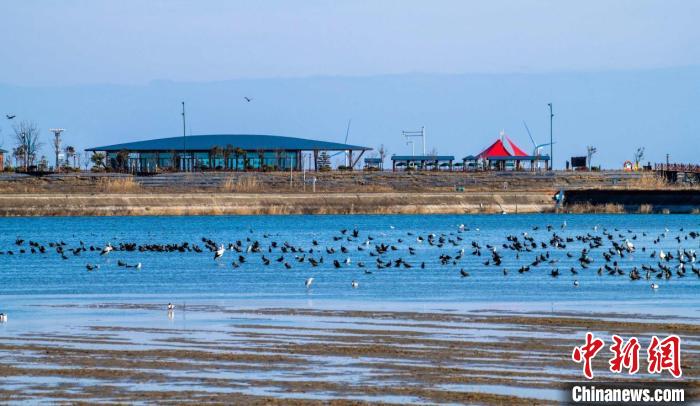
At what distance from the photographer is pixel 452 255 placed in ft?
176

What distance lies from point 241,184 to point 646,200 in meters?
34.4

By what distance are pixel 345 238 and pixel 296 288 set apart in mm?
32309

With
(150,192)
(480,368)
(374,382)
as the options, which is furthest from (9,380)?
(150,192)

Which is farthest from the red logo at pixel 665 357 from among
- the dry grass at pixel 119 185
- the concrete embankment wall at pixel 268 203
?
the dry grass at pixel 119 185

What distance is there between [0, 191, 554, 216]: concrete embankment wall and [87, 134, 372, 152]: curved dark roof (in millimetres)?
25890

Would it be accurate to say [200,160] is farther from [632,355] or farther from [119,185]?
[632,355]

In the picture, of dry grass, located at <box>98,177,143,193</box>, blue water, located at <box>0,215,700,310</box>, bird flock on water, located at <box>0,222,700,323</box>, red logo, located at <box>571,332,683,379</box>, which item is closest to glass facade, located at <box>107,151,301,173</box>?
dry grass, located at <box>98,177,143,193</box>

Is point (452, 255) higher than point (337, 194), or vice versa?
point (337, 194)

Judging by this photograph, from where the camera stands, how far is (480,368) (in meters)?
19.4

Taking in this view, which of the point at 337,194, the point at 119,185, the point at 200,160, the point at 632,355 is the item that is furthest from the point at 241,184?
the point at 632,355

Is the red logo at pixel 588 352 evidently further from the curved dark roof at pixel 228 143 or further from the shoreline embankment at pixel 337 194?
the curved dark roof at pixel 228 143

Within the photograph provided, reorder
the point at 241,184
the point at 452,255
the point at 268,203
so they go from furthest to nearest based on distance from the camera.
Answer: the point at 241,184 < the point at 268,203 < the point at 452,255

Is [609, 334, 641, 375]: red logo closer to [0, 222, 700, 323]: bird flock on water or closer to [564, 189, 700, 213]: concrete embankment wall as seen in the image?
[0, 222, 700, 323]: bird flock on water

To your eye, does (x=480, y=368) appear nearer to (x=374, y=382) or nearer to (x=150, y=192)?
(x=374, y=382)
